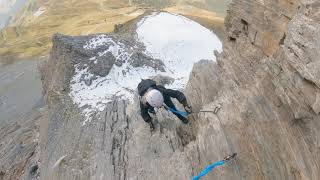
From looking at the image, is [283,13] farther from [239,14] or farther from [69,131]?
[69,131]

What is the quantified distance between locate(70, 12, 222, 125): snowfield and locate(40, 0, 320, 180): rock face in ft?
4.02

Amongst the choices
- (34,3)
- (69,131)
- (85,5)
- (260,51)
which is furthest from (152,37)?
(34,3)

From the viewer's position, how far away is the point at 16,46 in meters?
81.7

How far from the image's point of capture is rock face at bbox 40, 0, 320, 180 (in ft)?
34.0

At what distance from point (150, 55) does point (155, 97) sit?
1320 cm

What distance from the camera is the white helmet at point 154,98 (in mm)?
15445

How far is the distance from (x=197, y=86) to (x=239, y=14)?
374 cm

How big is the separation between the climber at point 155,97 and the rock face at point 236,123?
67cm

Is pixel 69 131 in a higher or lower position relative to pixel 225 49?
lower

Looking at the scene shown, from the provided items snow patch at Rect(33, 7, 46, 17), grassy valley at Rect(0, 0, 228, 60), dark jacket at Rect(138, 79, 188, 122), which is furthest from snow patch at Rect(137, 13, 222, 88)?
snow patch at Rect(33, 7, 46, 17)

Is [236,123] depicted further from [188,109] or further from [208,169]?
[188,109]

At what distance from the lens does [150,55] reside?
2836 centimetres

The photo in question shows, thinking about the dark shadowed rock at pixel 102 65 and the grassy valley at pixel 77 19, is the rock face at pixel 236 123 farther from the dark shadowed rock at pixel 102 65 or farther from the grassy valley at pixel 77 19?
the grassy valley at pixel 77 19

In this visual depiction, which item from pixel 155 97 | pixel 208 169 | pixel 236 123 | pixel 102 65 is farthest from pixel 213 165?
pixel 102 65
